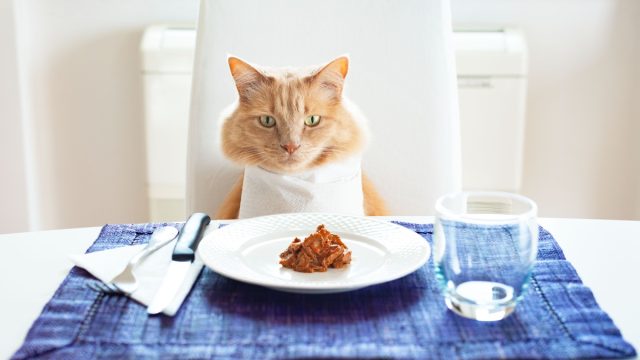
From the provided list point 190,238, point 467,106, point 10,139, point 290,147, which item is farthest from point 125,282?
point 10,139

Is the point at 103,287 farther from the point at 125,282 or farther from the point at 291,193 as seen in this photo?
the point at 291,193

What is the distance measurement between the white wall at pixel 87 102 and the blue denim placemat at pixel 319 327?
1465mm

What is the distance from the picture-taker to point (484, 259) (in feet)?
2.36

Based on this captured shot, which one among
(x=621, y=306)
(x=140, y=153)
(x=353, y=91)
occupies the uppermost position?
(x=353, y=91)

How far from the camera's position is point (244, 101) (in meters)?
1.23

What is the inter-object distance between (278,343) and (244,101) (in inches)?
24.7

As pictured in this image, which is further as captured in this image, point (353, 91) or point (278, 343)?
point (353, 91)

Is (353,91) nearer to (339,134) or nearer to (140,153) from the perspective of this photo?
(339,134)

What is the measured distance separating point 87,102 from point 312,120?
1.18 m

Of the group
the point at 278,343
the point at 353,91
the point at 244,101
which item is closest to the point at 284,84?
the point at 244,101

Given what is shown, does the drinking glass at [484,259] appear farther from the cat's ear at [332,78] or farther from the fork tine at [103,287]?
the cat's ear at [332,78]

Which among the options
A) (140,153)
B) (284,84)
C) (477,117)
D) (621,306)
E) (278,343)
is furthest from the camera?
(140,153)

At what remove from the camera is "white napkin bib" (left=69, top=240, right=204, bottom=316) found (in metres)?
0.77

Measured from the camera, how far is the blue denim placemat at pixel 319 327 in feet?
2.15
